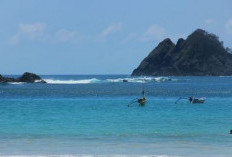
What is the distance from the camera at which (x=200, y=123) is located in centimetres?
4512

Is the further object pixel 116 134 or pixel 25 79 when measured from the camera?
pixel 25 79

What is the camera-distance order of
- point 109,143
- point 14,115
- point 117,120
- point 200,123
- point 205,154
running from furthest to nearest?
1. point 14,115
2. point 117,120
3. point 200,123
4. point 109,143
5. point 205,154

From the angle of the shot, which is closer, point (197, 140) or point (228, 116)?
point (197, 140)

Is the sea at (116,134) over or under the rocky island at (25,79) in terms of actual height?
under

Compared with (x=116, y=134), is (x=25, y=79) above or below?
above

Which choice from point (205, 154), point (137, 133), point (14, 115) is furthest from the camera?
point (14, 115)

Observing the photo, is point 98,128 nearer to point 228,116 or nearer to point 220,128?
point 220,128

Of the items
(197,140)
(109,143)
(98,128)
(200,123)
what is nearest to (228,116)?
(200,123)

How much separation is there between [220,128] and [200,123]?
4528 mm

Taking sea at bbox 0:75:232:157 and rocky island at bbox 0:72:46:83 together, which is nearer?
sea at bbox 0:75:232:157

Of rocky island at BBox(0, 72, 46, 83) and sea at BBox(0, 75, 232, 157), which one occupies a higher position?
rocky island at BBox(0, 72, 46, 83)

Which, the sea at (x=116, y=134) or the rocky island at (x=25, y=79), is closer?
the sea at (x=116, y=134)

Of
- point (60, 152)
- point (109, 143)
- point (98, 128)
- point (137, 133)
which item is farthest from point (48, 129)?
point (60, 152)

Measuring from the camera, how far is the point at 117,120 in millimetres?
48562
